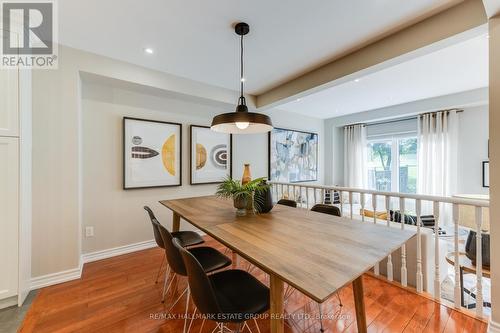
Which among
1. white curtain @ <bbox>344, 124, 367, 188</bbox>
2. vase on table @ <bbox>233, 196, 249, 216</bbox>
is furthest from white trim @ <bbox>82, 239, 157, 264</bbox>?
white curtain @ <bbox>344, 124, 367, 188</bbox>

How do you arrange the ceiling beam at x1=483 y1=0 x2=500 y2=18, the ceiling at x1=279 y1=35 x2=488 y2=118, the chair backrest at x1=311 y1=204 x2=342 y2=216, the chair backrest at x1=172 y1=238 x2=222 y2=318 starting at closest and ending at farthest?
the chair backrest at x1=172 y1=238 x2=222 y2=318, the ceiling beam at x1=483 y1=0 x2=500 y2=18, the chair backrest at x1=311 y1=204 x2=342 y2=216, the ceiling at x1=279 y1=35 x2=488 y2=118

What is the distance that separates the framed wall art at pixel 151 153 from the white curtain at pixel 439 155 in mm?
4978

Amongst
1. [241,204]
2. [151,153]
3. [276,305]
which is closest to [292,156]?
[151,153]

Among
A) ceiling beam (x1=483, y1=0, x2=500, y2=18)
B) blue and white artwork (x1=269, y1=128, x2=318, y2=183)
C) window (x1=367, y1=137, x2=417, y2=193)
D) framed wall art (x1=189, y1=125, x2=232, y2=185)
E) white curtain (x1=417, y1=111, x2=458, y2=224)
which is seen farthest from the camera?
window (x1=367, y1=137, x2=417, y2=193)

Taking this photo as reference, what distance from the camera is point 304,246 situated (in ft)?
3.98

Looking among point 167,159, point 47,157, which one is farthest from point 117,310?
point 167,159

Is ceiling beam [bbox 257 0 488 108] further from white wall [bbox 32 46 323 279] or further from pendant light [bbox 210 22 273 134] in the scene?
white wall [bbox 32 46 323 279]

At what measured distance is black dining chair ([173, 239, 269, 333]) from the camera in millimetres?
1060

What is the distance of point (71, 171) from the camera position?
240 cm

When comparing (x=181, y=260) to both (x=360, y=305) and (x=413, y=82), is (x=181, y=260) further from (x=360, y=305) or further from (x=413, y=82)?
(x=413, y=82)

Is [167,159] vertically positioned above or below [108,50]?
below

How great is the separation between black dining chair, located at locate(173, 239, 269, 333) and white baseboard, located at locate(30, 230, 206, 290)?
1992 mm

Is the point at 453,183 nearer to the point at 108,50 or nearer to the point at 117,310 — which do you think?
the point at 117,310

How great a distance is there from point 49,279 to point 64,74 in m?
2.18
